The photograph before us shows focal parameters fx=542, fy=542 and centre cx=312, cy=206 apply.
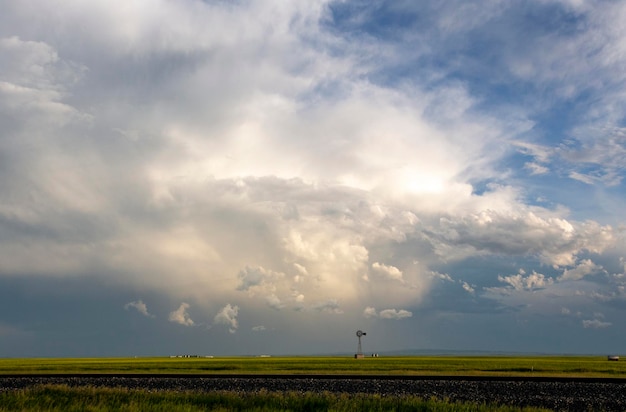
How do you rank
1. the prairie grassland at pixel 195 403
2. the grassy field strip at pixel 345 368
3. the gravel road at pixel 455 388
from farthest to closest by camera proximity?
the grassy field strip at pixel 345 368 < the gravel road at pixel 455 388 < the prairie grassland at pixel 195 403

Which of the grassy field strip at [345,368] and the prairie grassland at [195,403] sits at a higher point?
the prairie grassland at [195,403]

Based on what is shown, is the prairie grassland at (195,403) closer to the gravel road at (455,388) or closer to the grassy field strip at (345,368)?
the gravel road at (455,388)

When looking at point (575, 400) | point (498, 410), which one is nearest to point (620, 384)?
point (575, 400)

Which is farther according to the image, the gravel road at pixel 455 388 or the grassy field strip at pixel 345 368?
the grassy field strip at pixel 345 368

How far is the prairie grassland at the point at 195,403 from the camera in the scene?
16.8m

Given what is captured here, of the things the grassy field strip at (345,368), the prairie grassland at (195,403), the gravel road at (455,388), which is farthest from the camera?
the grassy field strip at (345,368)

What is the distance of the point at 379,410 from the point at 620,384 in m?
22.6

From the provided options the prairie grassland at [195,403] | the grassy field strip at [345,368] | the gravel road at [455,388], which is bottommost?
the grassy field strip at [345,368]

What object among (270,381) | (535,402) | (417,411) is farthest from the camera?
(270,381)

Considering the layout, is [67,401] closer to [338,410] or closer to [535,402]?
[338,410]

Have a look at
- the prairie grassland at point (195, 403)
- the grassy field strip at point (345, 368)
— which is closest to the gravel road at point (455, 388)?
the prairie grassland at point (195, 403)

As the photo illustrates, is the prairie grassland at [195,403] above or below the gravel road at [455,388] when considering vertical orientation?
above

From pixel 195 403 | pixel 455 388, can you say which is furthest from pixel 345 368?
pixel 195 403

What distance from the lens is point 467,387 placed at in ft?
99.9
